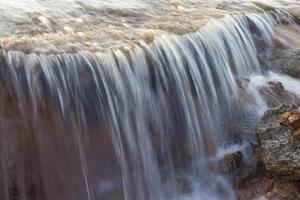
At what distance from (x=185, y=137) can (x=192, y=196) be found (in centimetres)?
70

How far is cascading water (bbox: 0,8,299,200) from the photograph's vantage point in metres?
5.69

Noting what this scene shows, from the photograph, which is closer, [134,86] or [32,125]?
[32,125]

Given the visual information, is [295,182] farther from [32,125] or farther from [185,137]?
[32,125]

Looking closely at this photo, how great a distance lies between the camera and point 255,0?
33.8 feet

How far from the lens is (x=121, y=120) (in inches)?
249

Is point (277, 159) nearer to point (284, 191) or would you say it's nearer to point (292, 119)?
point (284, 191)

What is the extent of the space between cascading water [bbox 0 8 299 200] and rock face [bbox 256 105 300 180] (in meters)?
0.65

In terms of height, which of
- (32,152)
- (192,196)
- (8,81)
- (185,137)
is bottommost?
(192,196)

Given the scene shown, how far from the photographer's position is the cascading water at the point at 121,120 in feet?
18.7

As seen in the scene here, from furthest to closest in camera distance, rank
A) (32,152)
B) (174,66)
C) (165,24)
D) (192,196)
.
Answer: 1. (165,24)
2. (174,66)
3. (192,196)
4. (32,152)

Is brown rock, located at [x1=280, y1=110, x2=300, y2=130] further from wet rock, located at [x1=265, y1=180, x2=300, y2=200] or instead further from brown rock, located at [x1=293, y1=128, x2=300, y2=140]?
wet rock, located at [x1=265, y1=180, x2=300, y2=200]

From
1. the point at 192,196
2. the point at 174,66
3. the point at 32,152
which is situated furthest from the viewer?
the point at 174,66

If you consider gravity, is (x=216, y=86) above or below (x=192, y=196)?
above

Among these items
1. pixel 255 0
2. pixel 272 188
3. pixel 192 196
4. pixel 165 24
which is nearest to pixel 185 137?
pixel 192 196
